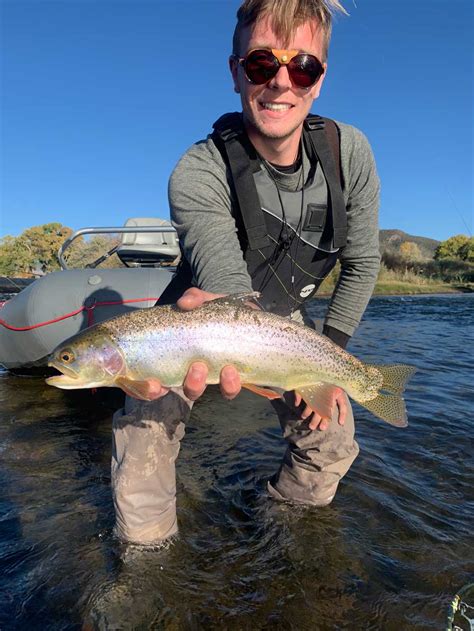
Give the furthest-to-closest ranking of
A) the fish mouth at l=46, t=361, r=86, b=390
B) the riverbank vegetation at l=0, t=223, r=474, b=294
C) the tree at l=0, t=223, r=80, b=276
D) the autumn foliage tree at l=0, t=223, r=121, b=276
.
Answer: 1. the tree at l=0, t=223, r=80, b=276
2. the autumn foliage tree at l=0, t=223, r=121, b=276
3. the riverbank vegetation at l=0, t=223, r=474, b=294
4. the fish mouth at l=46, t=361, r=86, b=390

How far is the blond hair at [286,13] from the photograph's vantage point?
9.92 feet

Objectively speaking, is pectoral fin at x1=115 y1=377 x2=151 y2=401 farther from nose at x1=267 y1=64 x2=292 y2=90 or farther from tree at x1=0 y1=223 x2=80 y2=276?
tree at x1=0 y1=223 x2=80 y2=276

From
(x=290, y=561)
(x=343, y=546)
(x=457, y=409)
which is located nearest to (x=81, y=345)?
(x=290, y=561)

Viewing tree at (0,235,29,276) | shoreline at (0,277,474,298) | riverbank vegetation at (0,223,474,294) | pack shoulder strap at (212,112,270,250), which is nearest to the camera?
pack shoulder strap at (212,112,270,250)

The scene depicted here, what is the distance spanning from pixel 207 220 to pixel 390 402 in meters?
1.69

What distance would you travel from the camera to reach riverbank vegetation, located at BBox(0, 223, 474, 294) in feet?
111

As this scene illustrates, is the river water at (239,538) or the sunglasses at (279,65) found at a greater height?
the sunglasses at (279,65)

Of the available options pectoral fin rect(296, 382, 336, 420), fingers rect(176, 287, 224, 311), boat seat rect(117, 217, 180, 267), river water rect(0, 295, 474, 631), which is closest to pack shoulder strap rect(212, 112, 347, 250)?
fingers rect(176, 287, 224, 311)

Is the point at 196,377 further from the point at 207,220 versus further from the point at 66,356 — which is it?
the point at 207,220

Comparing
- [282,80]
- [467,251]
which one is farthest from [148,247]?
[467,251]

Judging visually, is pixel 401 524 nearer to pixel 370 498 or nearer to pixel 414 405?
pixel 370 498

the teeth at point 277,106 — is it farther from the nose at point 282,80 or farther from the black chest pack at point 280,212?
the black chest pack at point 280,212

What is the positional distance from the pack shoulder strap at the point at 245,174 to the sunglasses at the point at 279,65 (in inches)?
15.3

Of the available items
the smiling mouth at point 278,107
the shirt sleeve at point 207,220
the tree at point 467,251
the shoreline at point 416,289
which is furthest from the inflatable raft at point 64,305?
the tree at point 467,251
